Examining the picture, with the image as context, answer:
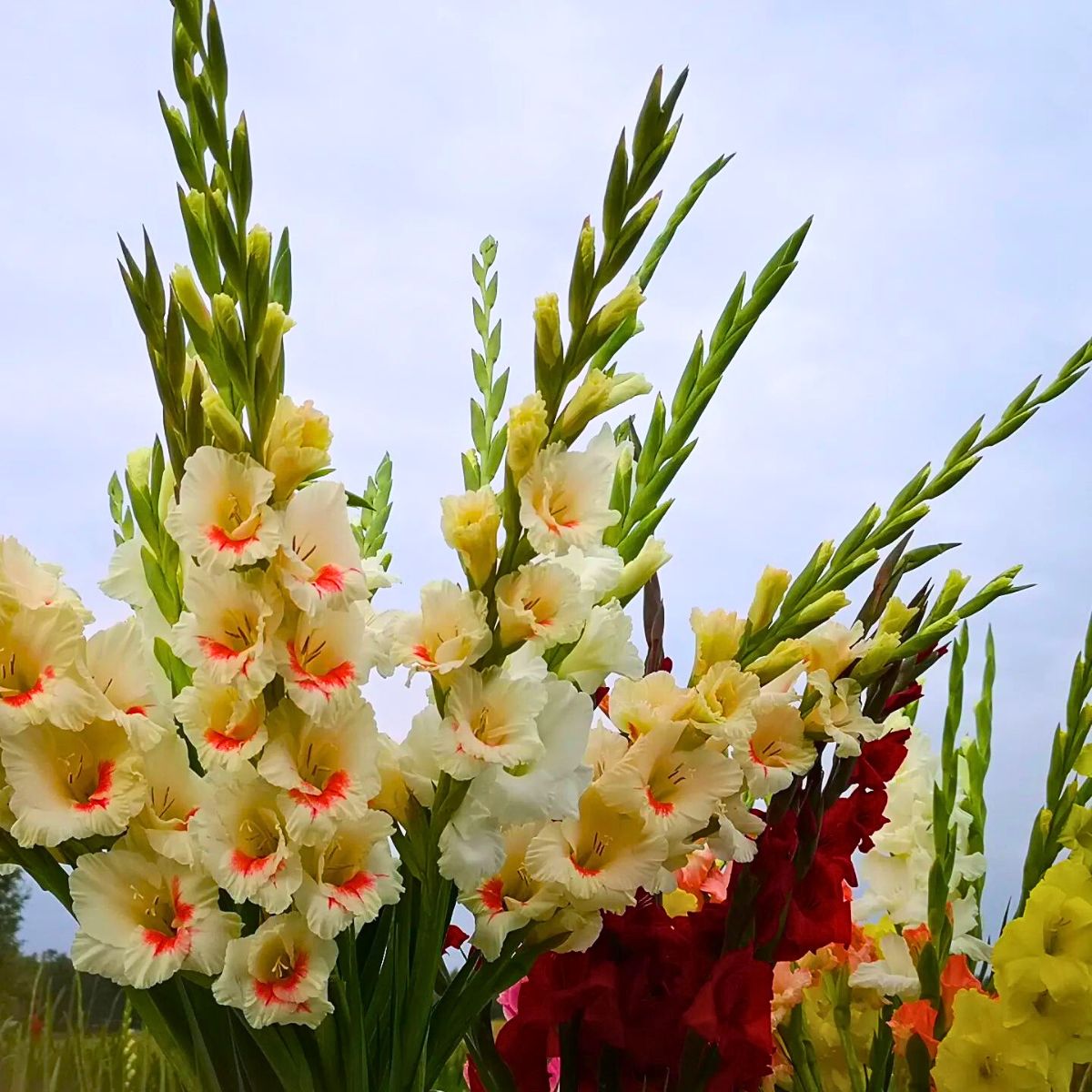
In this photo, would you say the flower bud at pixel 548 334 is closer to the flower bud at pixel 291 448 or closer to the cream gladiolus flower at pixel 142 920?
the flower bud at pixel 291 448

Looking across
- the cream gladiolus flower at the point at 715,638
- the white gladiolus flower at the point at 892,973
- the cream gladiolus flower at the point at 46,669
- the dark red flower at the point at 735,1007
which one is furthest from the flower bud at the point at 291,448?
the white gladiolus flower at the point at 892,973

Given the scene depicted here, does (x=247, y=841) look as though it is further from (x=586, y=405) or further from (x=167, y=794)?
(x=586, y=405)

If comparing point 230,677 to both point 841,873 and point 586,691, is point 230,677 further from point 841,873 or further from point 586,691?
point 841,873

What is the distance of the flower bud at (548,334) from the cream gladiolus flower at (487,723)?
0.40 feet

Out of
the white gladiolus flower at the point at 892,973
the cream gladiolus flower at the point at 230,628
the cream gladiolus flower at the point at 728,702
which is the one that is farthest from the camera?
the white gladiolus flower at the point at 892,973

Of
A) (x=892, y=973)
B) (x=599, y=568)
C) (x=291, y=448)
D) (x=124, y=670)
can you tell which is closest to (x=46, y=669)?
(x=124, y=670)

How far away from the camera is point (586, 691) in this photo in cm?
60

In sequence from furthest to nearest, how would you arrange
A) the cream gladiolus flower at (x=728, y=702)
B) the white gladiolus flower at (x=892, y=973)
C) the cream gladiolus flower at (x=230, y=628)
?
the white gladiolus flower at (x=892, y=973) → the cream gladiolus flower at (x=728, y=702) → the cream gladiolus flower at (x=230, y=628)

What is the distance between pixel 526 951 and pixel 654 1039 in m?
0.11

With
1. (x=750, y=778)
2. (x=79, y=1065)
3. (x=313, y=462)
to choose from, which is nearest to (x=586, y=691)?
(x=750, y=778)

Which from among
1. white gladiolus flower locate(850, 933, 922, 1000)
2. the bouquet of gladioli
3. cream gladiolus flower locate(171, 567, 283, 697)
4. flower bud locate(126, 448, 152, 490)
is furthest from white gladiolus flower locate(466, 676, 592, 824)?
white gladiolus flower locate(850, 933, 922, 1000)

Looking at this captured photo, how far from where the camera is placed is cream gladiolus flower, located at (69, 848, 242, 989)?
1.58ft

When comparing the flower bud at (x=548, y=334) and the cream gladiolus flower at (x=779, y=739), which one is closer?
the flower bud at (x=548, y=334)

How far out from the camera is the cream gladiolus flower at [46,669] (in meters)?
0.49
